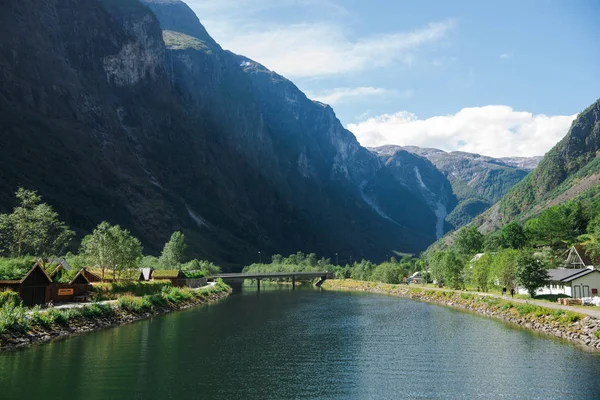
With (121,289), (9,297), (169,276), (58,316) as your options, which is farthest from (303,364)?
(169,276)

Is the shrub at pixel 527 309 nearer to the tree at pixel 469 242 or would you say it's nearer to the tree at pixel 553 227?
the tree at pixel 553 227

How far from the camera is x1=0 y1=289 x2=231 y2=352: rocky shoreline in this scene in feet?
157

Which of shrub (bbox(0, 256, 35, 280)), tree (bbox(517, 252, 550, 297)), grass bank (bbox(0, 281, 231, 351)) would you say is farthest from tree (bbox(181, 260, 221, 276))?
tree (bbox(517, 252, 550, 297))

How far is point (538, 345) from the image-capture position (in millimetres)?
51562

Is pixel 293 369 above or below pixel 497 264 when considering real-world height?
below

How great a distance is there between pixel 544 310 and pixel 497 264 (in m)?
36.5

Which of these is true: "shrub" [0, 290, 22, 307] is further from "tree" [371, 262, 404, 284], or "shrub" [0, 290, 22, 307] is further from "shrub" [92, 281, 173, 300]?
"tree" [371, 262, 404, 284]

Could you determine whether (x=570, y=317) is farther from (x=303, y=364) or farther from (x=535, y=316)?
(x=303, y=364)

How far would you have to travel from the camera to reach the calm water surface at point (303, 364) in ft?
114

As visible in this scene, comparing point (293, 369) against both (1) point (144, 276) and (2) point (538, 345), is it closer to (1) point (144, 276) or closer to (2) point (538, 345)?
(2) point (538, 345)

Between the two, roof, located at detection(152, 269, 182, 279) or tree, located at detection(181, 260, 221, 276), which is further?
tree, located at detection(181, 260, 221, 276)

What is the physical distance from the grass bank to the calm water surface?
114 inches

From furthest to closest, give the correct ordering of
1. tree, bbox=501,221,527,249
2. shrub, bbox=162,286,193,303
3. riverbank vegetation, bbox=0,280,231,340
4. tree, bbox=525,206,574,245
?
tree, bbox=501,221,527,249 → tree, bbox=525,206,574,245 → shrub, bbox=162,286,193,303 → riverbank vegetation, bbox=0,280,231,340

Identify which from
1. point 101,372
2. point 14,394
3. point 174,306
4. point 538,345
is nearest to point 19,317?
point 101,372
